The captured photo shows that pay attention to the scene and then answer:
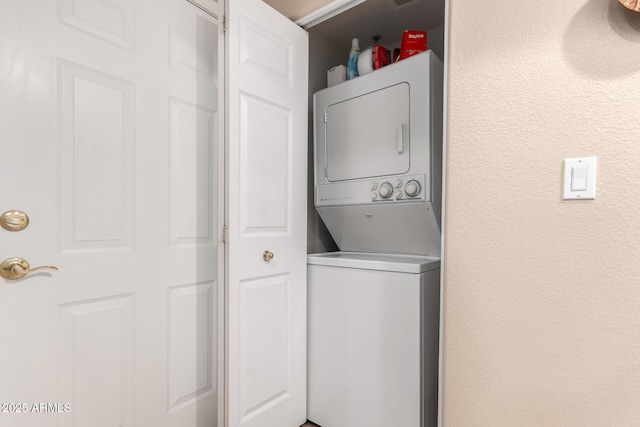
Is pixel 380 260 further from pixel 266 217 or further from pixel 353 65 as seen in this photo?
pixel 353 65

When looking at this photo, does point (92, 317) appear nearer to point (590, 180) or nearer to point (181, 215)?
point (181, 215)

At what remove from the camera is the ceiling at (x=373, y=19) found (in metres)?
1.92

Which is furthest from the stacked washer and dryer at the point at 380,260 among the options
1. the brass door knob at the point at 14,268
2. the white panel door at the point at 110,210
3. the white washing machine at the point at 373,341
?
the brass door knob at the point at 14,268

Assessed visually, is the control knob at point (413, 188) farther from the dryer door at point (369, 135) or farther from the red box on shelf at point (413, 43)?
the red box on shelf at point (413, 43)

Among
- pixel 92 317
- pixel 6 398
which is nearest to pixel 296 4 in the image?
pixel 92 317

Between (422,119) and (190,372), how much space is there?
5.42 ft

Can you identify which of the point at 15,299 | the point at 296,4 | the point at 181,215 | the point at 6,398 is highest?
the point at 296,4

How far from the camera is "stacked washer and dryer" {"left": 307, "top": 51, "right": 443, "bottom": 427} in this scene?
1577mm

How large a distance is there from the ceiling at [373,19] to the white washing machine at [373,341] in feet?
4.66

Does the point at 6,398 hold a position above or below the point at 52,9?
below

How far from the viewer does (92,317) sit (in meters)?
1.30

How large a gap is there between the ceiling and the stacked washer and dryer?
44 centimetres

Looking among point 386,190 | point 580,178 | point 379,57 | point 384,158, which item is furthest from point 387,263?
point 379,57

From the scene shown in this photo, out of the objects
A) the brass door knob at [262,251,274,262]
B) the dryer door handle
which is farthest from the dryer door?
the brass door knob at [262,251,274,262]
